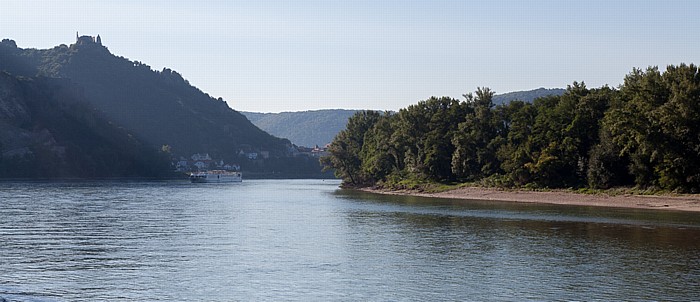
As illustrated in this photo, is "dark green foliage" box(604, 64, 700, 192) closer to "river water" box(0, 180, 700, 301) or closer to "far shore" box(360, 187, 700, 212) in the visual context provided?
"far shore" box(360, 187, 700, 212)

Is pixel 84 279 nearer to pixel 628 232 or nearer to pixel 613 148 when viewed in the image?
pixel 628 232

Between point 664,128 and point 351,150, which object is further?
point 351,150

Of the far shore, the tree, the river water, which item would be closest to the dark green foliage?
the far shore

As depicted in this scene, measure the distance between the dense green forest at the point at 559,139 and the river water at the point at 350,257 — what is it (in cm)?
1799

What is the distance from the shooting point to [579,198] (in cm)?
10144

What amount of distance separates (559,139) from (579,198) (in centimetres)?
1347

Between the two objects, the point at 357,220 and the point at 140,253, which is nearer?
the point at 140,253

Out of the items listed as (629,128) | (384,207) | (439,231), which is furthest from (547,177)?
(439,231)

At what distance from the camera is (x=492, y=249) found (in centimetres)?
4834

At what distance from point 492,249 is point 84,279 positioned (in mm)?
23725

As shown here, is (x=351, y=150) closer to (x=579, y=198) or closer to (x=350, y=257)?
(x=579, y=198)

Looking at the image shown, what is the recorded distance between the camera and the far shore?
85.6 meters

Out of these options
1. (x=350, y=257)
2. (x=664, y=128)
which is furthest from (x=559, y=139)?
(x=350, y=257)

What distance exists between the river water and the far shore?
10964 millimetres
